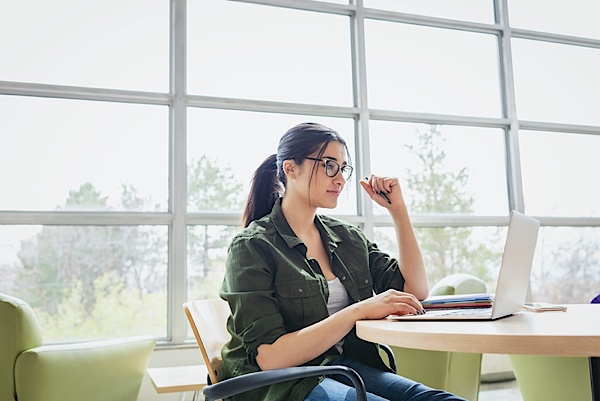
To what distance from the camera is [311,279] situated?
1658mm

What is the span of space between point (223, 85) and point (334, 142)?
90.4 inches

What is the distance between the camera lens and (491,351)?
1.01 metres

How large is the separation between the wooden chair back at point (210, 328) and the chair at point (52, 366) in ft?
3.59

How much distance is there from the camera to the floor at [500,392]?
3.71m

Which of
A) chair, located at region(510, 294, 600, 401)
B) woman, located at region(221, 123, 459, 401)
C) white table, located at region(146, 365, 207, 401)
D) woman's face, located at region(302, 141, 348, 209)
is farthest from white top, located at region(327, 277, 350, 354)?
white table, located at region(146, 365, 207, 401)

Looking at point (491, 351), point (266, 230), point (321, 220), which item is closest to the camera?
point (491, 351)

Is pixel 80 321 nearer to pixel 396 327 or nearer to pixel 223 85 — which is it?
pixel 223 85

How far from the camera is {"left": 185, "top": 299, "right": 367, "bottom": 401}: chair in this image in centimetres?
118

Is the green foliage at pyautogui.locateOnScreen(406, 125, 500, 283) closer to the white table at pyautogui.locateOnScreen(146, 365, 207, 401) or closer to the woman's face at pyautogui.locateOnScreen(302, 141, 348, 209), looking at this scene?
the white table at pyautogui.locateOnScreen(146, 365, 207, 401)

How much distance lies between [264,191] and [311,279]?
438 millimetres

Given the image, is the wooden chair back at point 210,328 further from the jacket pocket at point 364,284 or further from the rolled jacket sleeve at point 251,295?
the jacket pocket at point 364,284

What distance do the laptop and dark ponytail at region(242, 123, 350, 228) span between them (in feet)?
2.01

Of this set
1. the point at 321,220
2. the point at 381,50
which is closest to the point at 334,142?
the point at 321,220

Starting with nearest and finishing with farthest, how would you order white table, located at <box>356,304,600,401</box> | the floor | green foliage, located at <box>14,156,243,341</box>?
white table, located at <box>356,304,600,401</box>, green foliage, located at <box>14,156,243,341</box>, the floor
